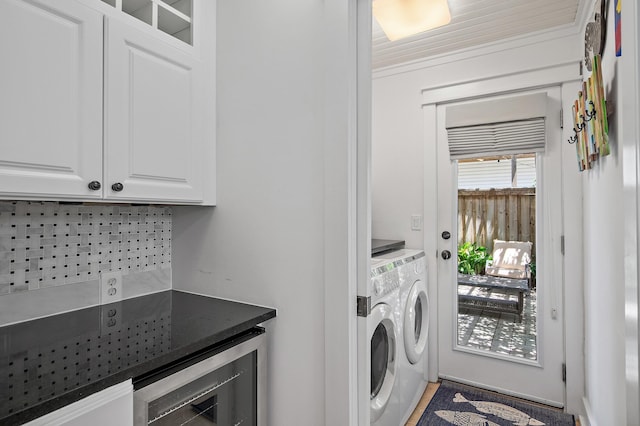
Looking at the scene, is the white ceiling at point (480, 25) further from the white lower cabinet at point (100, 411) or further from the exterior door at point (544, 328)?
the white lower cabinet at point (100, 411)

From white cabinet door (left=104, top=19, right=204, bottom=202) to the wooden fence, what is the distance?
1879 mm

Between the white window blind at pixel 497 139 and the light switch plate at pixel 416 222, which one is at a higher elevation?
the white window blind at pixel 497 139

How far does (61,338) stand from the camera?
1.05 meters

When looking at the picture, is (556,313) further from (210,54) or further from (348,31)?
(210,54)

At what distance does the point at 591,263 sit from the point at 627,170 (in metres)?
1.16

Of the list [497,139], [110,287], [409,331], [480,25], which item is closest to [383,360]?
[409,331]

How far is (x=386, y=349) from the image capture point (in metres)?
1.74

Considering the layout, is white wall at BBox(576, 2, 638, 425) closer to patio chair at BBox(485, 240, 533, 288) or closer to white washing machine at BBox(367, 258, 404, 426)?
patio chair at BBox(485, 240, 533, 288)

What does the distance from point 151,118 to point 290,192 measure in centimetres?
58

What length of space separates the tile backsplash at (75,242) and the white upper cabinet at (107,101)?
328 mm

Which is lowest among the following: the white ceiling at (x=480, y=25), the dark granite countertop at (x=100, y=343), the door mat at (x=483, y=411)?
the door mat at (x=483, y=411)

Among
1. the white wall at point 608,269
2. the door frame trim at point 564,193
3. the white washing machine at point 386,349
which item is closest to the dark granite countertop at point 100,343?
the white washing machine at point 386,349

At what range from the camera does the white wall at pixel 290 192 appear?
45.1 inches

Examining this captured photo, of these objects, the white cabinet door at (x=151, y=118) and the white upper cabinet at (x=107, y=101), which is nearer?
the white upper cabinet at (x=107, y=101)
